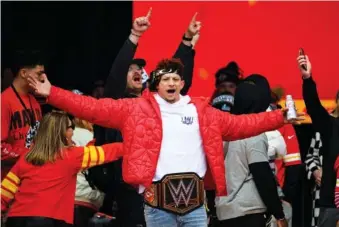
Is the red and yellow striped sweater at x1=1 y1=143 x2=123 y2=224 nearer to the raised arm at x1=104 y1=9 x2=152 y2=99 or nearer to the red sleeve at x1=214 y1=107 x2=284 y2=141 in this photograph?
the raised arm at x1=104 y1=9 x2=152 y2=99

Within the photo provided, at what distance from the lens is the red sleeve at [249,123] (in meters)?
6.45

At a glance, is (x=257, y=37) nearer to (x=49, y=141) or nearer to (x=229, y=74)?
(x=229, y=74)

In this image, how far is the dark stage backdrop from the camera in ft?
41.7

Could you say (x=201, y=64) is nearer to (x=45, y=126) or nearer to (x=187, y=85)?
(x=187, y=85)

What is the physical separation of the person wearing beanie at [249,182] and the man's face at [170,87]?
35.7 inches

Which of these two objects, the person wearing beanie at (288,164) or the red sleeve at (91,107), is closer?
the red sleeve at (91,107)

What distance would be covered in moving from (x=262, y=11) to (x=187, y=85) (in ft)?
7.99

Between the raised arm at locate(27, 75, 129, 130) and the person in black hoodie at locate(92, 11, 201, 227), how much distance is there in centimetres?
78

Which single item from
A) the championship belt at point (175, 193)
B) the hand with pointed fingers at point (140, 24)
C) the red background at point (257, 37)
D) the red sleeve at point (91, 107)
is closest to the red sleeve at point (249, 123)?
the championship belt at point (175, 193)

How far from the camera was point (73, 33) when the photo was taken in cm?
1298

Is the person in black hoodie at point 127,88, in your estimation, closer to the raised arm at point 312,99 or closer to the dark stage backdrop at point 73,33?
the raised arm at point 312,99

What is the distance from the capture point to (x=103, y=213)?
8445 millimetres

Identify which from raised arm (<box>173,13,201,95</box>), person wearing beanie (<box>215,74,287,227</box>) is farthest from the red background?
person wearing beanie (<box>215,74,287,227</box>)

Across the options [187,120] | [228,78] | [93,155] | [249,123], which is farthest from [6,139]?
[228,78]
